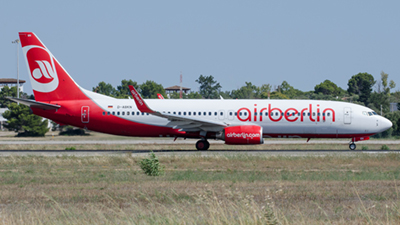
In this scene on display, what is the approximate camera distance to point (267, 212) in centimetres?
730

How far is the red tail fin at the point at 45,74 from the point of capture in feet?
106

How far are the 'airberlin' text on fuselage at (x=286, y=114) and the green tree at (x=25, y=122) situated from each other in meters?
41.2

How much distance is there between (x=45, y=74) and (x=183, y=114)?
9.66 meters

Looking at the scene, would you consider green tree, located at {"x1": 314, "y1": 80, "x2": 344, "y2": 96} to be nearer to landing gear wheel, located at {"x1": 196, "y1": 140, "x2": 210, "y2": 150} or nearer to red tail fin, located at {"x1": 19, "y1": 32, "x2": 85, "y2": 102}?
landing gear wheel, located at {"x1": 196, "y1": 140, "x2": 210, "y2": 150}

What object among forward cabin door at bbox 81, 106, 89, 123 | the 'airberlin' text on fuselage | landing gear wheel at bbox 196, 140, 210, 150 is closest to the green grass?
the 'airberlin' text on fuselage

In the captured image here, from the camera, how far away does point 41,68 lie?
32562mm

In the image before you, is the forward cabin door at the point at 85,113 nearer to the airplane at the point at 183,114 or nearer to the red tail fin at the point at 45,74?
the airplane at the point at 183,114

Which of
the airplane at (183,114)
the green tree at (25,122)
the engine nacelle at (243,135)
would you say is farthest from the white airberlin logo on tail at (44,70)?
the green tree at (25,122)

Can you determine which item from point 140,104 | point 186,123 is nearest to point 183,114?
point 186,123

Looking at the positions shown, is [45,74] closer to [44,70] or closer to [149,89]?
[44,70]

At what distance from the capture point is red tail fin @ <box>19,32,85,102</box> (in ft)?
106

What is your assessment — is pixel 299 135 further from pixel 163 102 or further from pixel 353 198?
pixel 353 198

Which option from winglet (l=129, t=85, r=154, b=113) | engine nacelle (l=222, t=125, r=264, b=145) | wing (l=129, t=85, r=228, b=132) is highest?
winglet (l=129, t=85, r=154, b=113)

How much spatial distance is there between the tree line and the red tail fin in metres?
28.5
